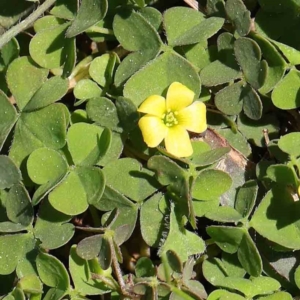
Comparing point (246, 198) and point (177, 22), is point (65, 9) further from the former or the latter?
point (246, 198)

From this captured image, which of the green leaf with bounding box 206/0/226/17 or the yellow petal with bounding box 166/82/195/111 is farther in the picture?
the green leaf with bounding box 206/0/226/17

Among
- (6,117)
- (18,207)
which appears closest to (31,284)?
(18,207)

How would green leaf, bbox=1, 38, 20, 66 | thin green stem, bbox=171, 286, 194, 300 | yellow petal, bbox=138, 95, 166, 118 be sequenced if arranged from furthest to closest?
1. green leaf, bbox=1, 38, 20, 66
2. yellow petal, bbox=138, 95, 166, 118
3. thin green stem, bbox=171, 286, 194, 300

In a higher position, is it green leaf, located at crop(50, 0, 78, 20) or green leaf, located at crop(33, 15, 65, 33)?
green leaf, located at crop(50, 0, 78, 20)

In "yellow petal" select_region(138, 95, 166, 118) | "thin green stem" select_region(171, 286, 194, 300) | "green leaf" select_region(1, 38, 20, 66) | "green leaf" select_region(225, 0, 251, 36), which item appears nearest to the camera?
"thin green stem" select_region(171, 286, 194, 300)

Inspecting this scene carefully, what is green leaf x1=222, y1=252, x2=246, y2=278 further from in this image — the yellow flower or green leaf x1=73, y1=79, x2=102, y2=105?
green leaf x1=73, y1=79, x2=102, y2=105

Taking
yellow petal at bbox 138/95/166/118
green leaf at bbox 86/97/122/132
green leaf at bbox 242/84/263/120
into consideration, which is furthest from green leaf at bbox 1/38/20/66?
green leaf at bbox 242/84/263/120

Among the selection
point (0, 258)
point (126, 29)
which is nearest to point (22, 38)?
point (126, 29)
